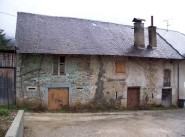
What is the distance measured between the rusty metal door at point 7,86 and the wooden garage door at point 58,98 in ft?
8.37

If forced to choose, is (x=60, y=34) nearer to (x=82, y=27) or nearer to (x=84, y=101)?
(x=82, y=27)

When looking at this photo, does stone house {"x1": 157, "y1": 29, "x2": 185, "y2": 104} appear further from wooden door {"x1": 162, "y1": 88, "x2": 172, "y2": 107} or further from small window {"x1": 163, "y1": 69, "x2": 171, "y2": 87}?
small window {"x1": 163, "y1": 69, "x2": 171, "y2": 87}

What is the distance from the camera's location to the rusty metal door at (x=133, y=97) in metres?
25.6

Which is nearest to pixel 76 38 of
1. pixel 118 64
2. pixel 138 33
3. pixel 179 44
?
pixel 118 64

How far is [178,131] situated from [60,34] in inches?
469

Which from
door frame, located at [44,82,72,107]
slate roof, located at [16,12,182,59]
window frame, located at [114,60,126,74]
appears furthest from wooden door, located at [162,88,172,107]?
door frame, located at [44,82,72,107]

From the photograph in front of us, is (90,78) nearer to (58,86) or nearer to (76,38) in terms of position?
(58,86)

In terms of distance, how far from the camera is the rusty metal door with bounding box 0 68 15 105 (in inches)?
835

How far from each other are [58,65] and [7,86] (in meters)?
3.76

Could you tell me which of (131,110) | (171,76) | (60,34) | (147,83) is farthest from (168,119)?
(60,34)

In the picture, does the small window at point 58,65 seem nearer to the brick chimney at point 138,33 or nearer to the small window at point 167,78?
the brick chimney at point 138,33

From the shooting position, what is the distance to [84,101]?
23.3 metres

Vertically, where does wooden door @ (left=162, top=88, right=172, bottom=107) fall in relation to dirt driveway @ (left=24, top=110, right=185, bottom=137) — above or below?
above

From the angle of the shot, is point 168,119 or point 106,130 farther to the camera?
point 168,119
